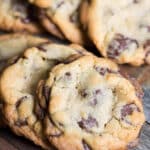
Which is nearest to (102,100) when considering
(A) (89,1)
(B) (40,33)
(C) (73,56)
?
(C) (73,56)

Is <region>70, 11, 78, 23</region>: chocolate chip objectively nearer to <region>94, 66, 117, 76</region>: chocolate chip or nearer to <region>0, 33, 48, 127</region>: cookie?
<region>0, 33, 48, 127</region>: cookie

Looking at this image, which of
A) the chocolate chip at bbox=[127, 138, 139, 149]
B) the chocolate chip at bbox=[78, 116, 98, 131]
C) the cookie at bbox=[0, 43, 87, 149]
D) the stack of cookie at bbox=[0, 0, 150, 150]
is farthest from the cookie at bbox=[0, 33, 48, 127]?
the chocolate chip at bbox=[127, 138, 139, 149]

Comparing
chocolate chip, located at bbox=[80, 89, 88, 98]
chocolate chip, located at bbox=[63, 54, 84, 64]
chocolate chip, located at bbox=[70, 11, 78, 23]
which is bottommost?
chocolate chip, located at bbox=[80, 89, 88, 98]

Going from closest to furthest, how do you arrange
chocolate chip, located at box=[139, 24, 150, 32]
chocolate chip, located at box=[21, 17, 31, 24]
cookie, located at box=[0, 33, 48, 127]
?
cookie, located at box=[0, 33, 48, 127] → chocolate chip, located at box=[139, 24, 150, 32] → chocolate chip, located at box=[21, 17, 31, 24]

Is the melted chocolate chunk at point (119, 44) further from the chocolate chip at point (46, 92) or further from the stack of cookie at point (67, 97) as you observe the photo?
the chocolate chip at point (46, 92)

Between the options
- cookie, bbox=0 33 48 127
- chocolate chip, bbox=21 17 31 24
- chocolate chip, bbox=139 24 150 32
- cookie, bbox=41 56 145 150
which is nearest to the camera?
cookie, bbox=41 56 145 150

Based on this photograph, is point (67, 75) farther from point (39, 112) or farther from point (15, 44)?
point (15, 44)

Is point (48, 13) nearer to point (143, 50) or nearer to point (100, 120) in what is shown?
point (143, 50)

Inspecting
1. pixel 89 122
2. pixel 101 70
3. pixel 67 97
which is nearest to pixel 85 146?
pixel 89 122
